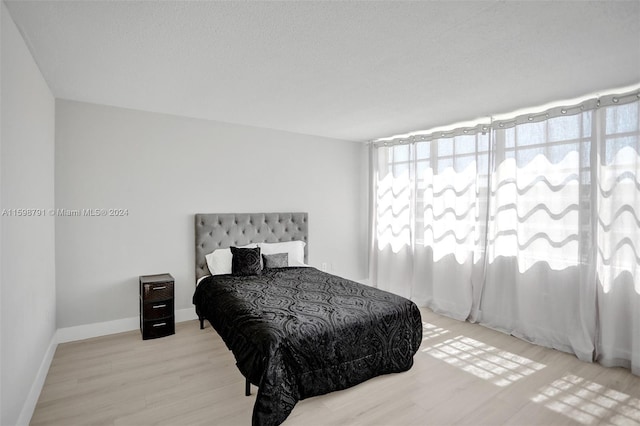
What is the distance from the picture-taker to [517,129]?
3.84 metres

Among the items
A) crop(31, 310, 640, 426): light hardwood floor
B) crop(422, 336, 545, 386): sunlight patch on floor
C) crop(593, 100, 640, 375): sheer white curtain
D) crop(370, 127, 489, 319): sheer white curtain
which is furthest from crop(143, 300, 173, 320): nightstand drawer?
crop(593, 100, 640, 375): sheer white curtain

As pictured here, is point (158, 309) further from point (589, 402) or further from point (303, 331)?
point (589, 402)

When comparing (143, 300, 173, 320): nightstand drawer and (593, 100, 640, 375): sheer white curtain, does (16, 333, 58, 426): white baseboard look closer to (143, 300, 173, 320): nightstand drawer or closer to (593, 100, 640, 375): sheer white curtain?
(143, 300, 173, 320): nightstand drawer

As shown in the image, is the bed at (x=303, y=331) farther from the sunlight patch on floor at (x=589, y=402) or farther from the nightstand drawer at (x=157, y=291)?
Result: the sunlight patch on floor at (x=589, y=402)

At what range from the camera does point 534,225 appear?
372 centimetres

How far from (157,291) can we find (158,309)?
206 mm

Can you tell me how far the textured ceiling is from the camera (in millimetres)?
1865

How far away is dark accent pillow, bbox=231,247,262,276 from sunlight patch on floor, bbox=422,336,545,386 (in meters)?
2.15

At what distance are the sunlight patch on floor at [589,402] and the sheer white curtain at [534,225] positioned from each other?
556 mm

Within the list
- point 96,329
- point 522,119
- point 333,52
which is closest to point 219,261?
point 96,329

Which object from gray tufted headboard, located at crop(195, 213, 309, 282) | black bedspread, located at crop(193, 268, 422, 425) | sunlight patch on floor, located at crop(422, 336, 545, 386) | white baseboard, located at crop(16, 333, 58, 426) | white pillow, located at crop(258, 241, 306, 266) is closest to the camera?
white baseboard, located at crop(16, 333, 58, 426)

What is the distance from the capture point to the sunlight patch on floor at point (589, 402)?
238cm

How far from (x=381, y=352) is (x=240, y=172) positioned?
2971mm

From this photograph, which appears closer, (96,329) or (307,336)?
(307,336)
